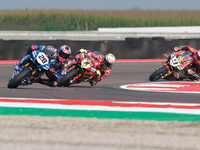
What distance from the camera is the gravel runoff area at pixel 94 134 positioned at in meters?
4.64

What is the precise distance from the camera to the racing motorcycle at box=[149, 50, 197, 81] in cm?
1205

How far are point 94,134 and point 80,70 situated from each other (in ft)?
16.5

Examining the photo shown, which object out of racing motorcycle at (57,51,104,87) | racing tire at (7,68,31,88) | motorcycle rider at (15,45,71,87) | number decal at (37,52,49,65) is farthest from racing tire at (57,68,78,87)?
racing tire at (7,68,31,88)

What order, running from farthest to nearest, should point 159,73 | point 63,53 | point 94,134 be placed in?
1. point 159,73
2. point 63,53
3. point 94,134

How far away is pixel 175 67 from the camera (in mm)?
12102

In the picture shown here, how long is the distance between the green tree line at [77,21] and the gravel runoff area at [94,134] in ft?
133

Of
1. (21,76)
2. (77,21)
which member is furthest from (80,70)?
(77,21)

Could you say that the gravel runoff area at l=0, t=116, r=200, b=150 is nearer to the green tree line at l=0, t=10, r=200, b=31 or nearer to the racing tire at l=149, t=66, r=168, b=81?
the racing tire at l=149, t=66, r=168, b=81

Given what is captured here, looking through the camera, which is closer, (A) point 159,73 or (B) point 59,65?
(B) point 59,65

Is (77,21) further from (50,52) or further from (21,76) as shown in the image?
(21,76)

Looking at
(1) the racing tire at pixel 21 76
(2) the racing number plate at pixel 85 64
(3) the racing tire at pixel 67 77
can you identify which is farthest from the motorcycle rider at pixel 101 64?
(1) the racing tire at pixel 21 76

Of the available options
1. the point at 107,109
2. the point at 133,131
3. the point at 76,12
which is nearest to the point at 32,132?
the point at 133,131

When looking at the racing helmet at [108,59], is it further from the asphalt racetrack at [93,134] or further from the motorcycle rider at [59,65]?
the asphalt racetrack at [93,134]

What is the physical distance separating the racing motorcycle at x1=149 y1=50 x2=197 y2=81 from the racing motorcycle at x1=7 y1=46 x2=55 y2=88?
3825 mm
